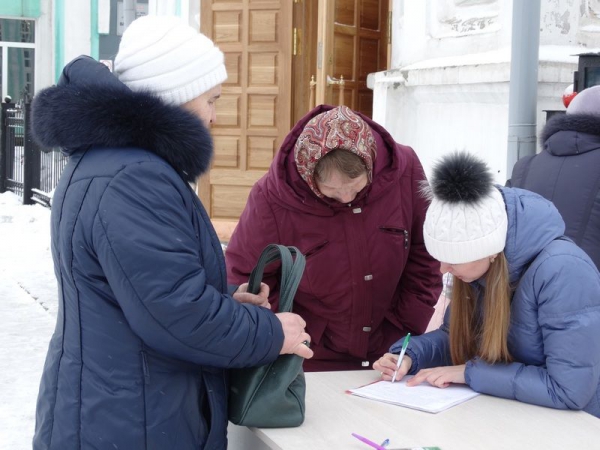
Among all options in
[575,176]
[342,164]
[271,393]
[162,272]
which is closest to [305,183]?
[342,164]

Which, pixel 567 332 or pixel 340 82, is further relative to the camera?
pixel 340 82

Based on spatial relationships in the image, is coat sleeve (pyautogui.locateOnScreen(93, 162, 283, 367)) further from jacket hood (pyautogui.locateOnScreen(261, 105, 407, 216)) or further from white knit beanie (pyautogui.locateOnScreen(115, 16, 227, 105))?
jacket hood (pyautogui.locateOnScreen(261, 105, 407, 216))

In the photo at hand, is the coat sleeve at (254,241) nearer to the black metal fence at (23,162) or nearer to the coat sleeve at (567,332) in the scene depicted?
the coat sleeve at (567,332)

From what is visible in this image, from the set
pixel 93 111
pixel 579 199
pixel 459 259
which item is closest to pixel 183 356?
pixel 93 111

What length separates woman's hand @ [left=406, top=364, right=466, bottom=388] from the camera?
233 centimetres

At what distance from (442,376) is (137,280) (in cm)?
95

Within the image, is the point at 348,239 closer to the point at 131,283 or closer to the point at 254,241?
the point at 254,241

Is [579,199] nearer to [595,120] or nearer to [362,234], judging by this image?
[595,120]

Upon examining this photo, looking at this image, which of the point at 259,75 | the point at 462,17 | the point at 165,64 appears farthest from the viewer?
the point at 259,75

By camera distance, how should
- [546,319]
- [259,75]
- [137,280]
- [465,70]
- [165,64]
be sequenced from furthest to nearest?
[259,75] → [465,70] → [546,319] → [165,64] → [137,280]

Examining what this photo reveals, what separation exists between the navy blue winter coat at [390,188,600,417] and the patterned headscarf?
0.51 meters

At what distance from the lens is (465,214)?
83.7 inches

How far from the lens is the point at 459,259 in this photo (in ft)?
7.07

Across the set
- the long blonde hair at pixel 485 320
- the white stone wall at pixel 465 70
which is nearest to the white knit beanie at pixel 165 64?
the long blonde hair at pixel 485 320
